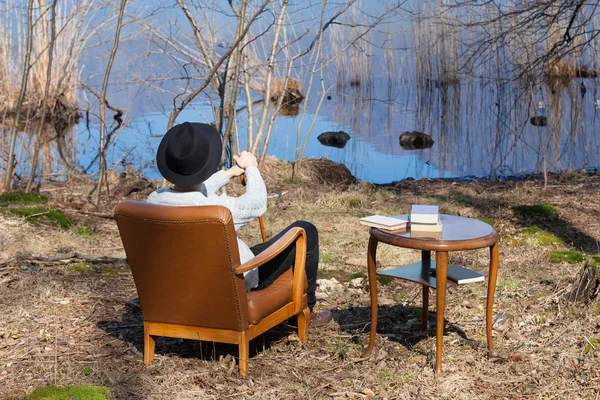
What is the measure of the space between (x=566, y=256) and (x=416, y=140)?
795 cm

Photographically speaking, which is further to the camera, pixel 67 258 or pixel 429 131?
pixel 429 131

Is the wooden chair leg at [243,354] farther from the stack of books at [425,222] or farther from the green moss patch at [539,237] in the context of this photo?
the green moss patch at [539,237]

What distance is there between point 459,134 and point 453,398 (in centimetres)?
1102

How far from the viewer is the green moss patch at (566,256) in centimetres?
500

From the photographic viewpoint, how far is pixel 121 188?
25.6ft

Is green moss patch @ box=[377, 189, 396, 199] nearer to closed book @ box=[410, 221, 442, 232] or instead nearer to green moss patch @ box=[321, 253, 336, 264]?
green moss patch @ box=[321, 253, 336, 264]

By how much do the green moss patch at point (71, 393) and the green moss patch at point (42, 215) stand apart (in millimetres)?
3200

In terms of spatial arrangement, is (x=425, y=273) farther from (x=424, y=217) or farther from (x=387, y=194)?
(x=387, y=194)

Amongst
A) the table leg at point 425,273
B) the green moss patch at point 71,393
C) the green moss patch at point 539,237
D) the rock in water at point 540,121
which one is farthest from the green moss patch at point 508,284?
the rock in water at point 540,121

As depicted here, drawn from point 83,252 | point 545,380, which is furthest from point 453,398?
point 83,252

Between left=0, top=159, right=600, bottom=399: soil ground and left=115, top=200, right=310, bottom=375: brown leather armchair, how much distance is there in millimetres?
206

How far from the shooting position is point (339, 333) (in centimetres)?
384

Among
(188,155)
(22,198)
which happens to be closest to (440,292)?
(188,155)

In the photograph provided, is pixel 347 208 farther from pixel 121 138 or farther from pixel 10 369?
pixel 121 138
